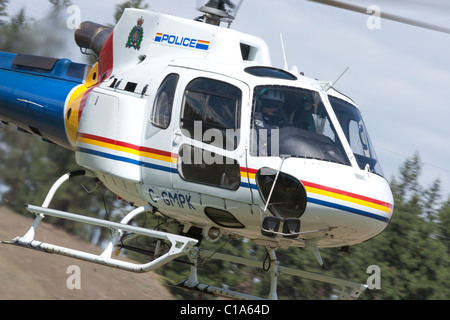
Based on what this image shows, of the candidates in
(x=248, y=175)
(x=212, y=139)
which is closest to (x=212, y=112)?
(x=212, y=139)

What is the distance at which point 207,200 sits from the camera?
6.85 m

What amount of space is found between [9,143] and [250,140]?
8480 millimetres

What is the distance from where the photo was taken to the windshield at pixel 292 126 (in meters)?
6.48

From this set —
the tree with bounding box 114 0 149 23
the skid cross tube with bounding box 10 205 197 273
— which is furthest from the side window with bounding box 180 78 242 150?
the tree with bounding box 114 0 149 23

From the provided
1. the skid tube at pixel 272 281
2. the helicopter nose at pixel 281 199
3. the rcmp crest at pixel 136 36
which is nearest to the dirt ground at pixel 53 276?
the skid tube at pixel 272 281

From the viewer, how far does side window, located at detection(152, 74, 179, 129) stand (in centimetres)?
711

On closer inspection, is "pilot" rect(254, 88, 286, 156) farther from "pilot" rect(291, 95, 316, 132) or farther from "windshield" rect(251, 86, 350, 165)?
"pilot" rect(291, 95, 316, 132)

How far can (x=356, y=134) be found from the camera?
7.04 meters

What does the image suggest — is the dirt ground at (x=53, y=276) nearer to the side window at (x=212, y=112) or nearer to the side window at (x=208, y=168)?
the side window at (x=208, y=168)

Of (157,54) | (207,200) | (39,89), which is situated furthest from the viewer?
(39,89)

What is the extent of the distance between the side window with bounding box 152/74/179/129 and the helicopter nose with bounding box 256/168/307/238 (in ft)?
3.97
